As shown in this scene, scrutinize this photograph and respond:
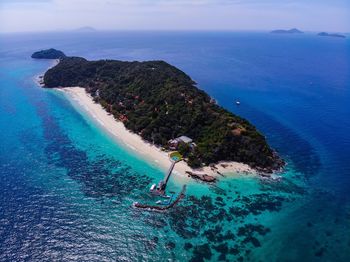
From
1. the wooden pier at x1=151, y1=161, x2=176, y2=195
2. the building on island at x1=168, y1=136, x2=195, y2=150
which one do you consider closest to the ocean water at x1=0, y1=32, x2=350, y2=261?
the wooden pier at x1=151, y1=161, x2=176, y2=195

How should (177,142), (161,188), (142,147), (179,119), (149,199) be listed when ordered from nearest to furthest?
1. (149,199)
2. (161,188)
3. (177,142)
4. (142,147)
5. (179,119)

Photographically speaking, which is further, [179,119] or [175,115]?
[175,115]

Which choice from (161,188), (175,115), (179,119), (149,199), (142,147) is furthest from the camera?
(175,115)

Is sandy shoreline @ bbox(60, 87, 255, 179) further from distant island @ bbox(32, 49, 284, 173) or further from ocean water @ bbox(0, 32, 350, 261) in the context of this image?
ocean water @ bbox(0, 32, 350, 261)

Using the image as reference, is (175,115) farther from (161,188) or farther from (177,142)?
(161,188)

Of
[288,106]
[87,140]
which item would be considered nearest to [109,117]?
[87,140]

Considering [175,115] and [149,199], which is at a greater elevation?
[175,115]

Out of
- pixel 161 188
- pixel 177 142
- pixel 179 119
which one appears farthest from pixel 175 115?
pixel 161 188

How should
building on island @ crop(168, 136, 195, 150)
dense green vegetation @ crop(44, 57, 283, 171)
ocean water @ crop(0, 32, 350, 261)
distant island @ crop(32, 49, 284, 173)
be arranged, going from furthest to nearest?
1. building on island @ crop(168, 136, 195, 150)
2. dense green vegetation @ crop(44, 57, 283, 171)
3. distant island @ crop(32, 49, 284, 173)
4. ocean water @ crop(0, 32, 350, 261)
